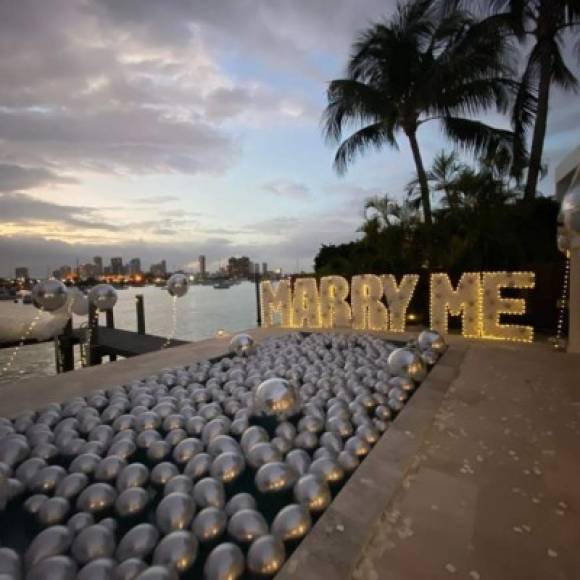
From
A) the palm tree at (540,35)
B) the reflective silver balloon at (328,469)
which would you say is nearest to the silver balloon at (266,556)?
the reflective silver balloon at (328,469)

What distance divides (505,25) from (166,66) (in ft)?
29.3

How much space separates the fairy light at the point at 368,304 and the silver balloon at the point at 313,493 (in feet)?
19.6

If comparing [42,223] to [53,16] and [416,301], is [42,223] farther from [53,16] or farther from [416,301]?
[416,301]

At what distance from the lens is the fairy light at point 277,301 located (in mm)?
8797

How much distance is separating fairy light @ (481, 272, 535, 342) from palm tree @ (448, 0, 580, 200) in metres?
4.28

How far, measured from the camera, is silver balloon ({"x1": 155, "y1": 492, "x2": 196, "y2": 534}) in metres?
1.88

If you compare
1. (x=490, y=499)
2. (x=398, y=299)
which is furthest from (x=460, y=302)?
(x=490, y=499)

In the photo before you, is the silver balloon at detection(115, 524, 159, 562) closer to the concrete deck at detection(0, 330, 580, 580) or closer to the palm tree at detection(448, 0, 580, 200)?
the concrete deck at detection(0, 330, 580, 580)

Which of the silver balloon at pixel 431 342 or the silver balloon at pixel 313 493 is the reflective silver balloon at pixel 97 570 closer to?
the silver balloon at pixel 313 493

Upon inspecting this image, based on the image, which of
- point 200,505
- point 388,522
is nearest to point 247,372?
point 200,505

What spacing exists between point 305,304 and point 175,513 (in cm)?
682

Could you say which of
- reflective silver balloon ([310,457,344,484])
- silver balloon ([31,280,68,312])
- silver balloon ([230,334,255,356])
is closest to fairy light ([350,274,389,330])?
silver balloon ([230,334,255,356])

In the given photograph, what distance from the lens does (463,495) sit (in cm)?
196

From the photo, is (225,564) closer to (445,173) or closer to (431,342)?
(431,342)
